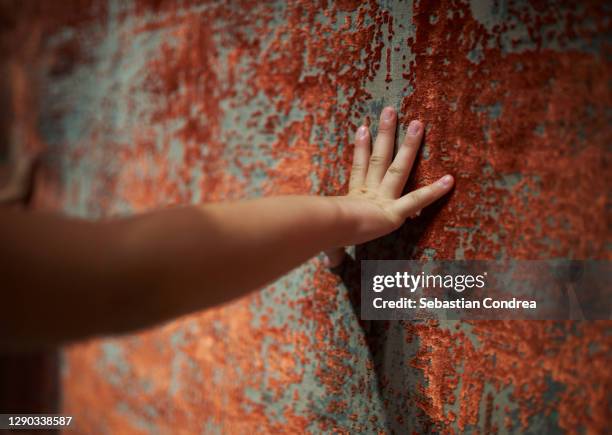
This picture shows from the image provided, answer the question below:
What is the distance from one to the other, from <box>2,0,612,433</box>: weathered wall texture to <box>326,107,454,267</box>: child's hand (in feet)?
0.09

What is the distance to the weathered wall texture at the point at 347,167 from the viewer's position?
0.63 m

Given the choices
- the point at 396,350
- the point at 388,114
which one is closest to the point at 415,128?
the point at 388,114

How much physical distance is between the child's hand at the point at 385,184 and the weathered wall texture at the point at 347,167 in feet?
0.09

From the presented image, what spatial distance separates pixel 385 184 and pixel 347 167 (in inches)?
4.6

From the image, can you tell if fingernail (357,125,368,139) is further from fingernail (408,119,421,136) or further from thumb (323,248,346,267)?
thumb (323,248,346,267)

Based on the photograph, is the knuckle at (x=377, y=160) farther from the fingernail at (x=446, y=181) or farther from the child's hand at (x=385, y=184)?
the fingernail at (x=446, y=181)

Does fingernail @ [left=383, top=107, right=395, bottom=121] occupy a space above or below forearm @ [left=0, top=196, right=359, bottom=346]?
above

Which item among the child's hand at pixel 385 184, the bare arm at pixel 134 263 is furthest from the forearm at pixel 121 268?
the child's hand at pixel 385 184

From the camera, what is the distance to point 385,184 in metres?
0.69

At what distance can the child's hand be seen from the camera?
649 millimetres

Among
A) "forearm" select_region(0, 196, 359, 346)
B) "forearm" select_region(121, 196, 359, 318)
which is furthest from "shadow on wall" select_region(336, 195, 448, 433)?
"forearm" select_region(0, 196, 359, 346)

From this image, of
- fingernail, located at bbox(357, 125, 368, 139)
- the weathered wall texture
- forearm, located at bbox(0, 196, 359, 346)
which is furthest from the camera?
fingernail, located at bbox(357, 125, 368, 139)

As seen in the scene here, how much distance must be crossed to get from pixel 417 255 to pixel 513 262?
0.49ft

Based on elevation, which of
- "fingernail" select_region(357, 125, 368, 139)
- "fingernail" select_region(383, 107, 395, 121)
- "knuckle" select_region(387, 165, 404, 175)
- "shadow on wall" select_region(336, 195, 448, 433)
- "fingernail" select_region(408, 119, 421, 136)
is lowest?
"shadow on wall" select_region(336, 195, 448, 433)
